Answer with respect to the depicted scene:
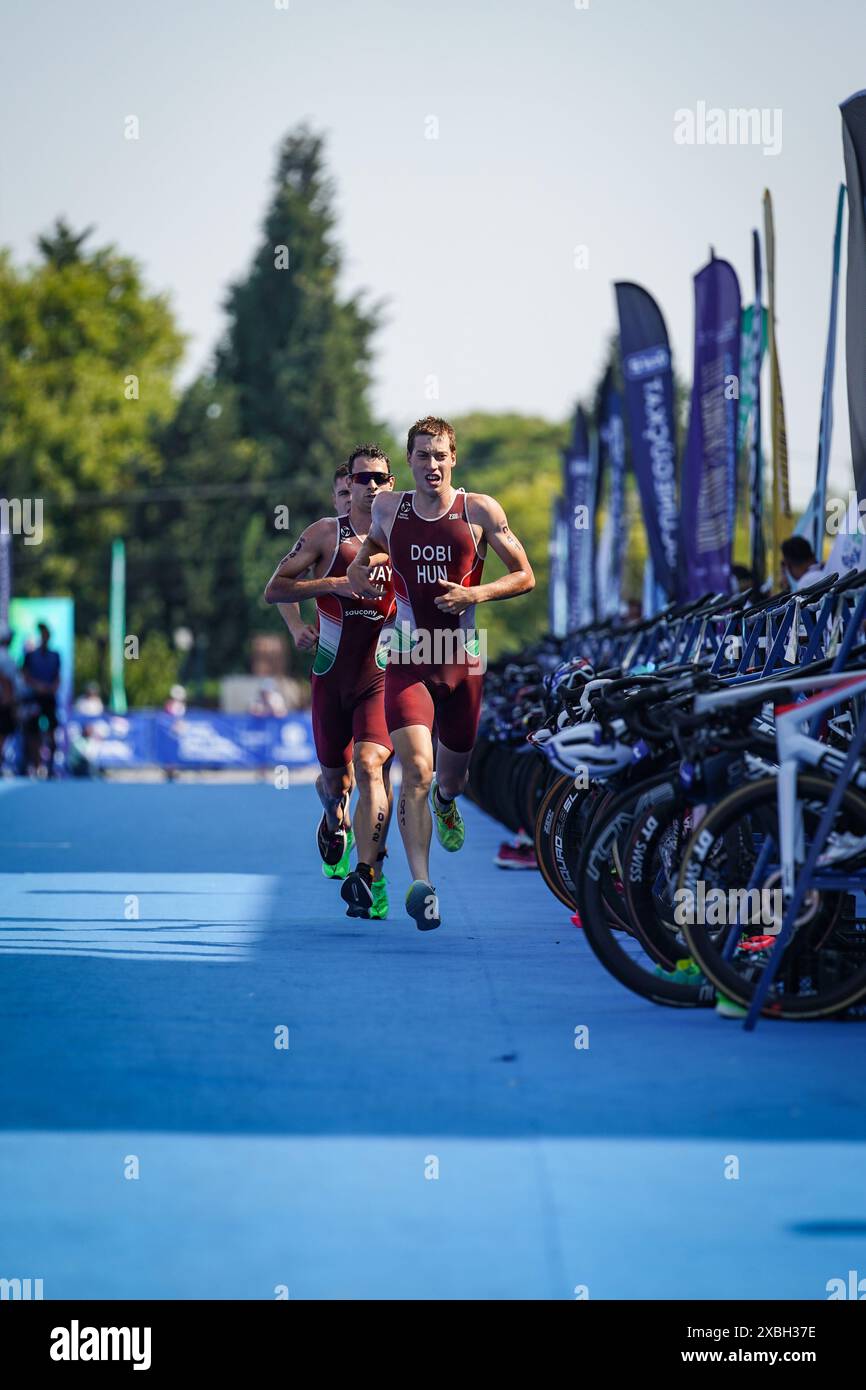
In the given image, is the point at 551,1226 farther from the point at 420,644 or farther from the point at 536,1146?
the point at 420,644

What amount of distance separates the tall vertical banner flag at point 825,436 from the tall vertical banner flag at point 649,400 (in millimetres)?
4705

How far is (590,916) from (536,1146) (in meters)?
2.11

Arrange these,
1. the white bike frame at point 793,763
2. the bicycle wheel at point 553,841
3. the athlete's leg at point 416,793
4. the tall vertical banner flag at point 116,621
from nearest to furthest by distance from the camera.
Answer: the white bike frame at point 793,763 → the athlete's leg at point 416,793 → the bicycle wheel at point 553,841 → the tall vertical banner flag at point 116,621

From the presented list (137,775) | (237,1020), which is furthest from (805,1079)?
(137,775)

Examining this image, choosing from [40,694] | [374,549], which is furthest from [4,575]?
[374,549]

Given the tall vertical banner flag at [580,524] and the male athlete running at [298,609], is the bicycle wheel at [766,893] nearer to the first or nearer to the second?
the male athlete running at [298,609]

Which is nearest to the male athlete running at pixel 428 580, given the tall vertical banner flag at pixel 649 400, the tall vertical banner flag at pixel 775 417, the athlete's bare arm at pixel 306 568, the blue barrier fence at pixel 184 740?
the athlete's bare arm at pixel 306 568

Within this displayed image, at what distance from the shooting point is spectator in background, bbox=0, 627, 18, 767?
29094 millimetres

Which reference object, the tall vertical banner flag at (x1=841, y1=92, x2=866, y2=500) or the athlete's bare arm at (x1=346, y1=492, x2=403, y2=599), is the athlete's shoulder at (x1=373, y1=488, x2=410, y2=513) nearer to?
the athlete's bare arm at (x1=346, y1=492, x2=403, y2=599)

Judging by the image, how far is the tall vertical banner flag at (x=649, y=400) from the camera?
21.4 m

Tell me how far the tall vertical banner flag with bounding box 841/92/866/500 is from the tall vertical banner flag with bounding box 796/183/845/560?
3.50 meters

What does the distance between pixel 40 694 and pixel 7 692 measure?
1.48 feet

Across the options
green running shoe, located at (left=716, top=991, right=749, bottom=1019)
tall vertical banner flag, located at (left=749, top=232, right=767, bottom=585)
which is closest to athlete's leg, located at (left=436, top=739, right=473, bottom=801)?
green running shoe, located at (left=716, top=991, right=749, bottom=1019)

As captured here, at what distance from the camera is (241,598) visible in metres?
76.8
